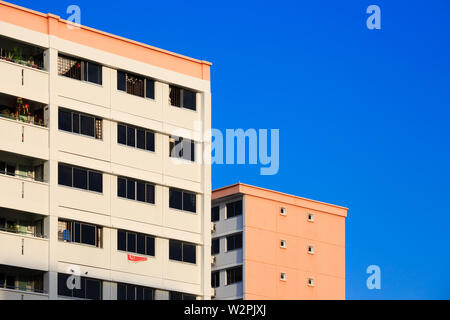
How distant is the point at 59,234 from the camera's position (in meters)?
59.7

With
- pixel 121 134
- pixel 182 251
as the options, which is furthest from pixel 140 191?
pixel 182 251

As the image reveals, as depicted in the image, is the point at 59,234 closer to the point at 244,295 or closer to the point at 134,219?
the point at 134,219

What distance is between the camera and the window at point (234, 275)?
9125cm

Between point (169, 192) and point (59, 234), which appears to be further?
point (169, 192)

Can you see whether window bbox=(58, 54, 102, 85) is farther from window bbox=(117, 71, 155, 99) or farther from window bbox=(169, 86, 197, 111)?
window bbox=(169, 86, 197, 111)

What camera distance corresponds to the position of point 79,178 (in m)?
61.2

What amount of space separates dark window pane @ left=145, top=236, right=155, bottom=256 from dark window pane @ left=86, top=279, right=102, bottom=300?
159 inches

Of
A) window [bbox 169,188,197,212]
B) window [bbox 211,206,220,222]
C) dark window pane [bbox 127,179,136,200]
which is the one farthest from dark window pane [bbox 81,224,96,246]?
window [bbox 211,206,220,222]

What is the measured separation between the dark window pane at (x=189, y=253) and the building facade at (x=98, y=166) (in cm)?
6

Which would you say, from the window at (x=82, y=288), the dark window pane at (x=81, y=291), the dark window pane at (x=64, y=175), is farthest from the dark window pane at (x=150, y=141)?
the dark window pane at (x=81, y=291)

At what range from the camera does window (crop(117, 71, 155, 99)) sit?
212 feet

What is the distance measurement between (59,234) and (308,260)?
3874 cm
